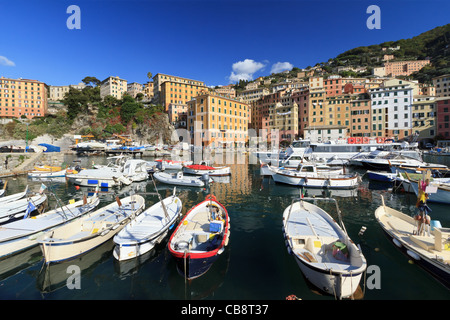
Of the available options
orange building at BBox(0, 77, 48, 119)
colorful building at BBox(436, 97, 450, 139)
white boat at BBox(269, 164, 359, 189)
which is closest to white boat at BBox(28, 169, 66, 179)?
white boat at BBox(269, 164, 359, 189)

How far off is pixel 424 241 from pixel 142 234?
10.6 meters

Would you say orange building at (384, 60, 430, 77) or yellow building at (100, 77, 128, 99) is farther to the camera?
orange building at (384, 60, 430, 77)

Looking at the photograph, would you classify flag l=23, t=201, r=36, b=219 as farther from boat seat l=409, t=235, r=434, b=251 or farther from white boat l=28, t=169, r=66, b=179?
boat seat l=409, t=235, r=434, b=251

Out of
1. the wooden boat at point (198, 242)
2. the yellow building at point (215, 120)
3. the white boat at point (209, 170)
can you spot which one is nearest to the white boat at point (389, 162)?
the white boat at point (209, 170)

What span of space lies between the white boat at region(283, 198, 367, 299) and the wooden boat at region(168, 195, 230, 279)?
2.53 metres

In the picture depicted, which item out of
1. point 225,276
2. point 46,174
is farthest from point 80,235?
point 46,174

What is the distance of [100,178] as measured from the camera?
814 inches

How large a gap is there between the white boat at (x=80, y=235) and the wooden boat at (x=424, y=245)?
36.9 feet

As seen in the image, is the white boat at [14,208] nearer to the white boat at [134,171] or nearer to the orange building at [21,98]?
the white boat at [134,171]

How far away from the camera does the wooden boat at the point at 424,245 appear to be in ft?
20.3

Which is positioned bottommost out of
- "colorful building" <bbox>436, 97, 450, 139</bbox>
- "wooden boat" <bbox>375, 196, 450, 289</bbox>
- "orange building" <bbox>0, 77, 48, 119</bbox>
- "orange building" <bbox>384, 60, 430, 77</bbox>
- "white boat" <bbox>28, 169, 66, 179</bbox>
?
"wooden boat" <bbox>375, 196, 450, 289</bbox>

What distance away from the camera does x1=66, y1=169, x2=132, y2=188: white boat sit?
20109 millimetres

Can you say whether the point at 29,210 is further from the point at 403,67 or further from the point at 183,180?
the point at 403,67
